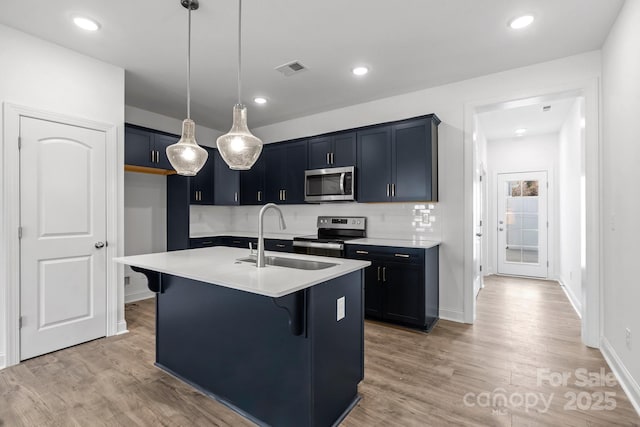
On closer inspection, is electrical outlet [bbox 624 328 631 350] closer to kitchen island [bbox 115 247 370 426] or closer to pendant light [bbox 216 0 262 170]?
kitchen island [bbox 115 247 370 426]

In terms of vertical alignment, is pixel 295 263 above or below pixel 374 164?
below

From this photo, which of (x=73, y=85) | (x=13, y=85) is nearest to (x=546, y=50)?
(x=73, y=85)

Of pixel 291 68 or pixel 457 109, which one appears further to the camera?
pixel 457 109

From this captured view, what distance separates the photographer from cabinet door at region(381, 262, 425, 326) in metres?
3.26

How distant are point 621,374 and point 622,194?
1307 mm

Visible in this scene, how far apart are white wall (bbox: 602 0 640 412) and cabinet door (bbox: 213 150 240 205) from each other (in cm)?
462

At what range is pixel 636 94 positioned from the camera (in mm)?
2080

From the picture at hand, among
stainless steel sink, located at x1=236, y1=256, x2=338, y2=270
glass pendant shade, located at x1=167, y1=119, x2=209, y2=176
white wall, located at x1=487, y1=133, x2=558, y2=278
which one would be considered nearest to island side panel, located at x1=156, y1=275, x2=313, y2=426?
stainless steel sink, located at x1=236, y1=256, x2=338, y2=270

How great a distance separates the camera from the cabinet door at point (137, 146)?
3.94m

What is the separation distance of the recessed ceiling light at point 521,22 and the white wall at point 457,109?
861 millimetres

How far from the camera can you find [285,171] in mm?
4789

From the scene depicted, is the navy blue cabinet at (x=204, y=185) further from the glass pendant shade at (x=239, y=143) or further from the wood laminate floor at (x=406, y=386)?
the glass pendant shade at (x=239, y=143)

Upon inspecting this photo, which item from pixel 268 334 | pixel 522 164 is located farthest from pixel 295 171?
pixel 522 164

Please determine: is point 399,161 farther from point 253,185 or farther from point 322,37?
point 253,185
